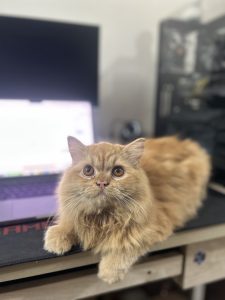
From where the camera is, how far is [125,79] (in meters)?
1.58

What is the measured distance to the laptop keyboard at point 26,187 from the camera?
2.93 ft

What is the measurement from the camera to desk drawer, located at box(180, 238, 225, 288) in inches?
31.7

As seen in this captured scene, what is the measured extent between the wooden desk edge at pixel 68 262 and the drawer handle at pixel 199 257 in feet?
0.21

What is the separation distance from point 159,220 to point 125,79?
3.50 ft

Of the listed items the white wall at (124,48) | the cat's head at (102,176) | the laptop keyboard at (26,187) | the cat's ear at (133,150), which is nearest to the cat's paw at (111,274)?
the cat's head at (102,176)

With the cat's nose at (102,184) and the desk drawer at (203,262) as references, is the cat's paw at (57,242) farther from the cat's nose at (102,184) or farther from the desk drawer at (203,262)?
the desk drawer at (203,262)

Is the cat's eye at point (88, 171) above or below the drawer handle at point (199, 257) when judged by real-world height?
above

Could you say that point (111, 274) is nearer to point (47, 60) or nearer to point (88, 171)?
point (88, 171)

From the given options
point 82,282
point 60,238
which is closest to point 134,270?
point 82,282

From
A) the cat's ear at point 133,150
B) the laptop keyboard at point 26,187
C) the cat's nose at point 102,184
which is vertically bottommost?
the laptop keyboard at point 26,187

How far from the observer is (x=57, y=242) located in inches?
24.2

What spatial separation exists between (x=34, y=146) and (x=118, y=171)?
48cm

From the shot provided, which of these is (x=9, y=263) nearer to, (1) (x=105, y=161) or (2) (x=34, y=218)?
(2) (x=34, y=218)

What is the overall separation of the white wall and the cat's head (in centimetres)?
88
